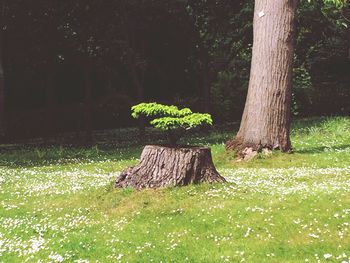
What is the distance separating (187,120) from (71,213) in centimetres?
365

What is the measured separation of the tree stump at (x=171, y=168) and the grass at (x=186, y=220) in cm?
30

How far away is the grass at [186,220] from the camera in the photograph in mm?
9141

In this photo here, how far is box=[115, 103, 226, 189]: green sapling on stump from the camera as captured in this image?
12617mm

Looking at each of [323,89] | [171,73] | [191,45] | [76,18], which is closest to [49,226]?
[76,18]

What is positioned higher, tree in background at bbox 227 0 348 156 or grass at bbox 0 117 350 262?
tree in background at bbox 227 0 348 156

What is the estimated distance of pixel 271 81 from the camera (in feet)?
62.0

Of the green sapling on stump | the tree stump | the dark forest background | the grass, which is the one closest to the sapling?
the green sapling on stump

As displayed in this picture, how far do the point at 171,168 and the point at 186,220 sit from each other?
2.15 m

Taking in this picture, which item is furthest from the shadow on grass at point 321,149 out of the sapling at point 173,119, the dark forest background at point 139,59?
the dark forest background at point 139,59

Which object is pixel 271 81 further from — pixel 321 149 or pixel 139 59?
pixel 139 59

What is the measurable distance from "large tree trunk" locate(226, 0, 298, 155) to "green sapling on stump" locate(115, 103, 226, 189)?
240 inches

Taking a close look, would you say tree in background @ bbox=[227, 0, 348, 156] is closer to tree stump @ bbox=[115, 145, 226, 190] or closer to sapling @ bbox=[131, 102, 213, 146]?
sapling @ bbox=[131, 102, 213, 146]

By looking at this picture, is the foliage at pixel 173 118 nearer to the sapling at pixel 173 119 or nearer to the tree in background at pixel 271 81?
the sapling at pixel 173 119

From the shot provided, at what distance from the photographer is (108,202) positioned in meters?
12.4
